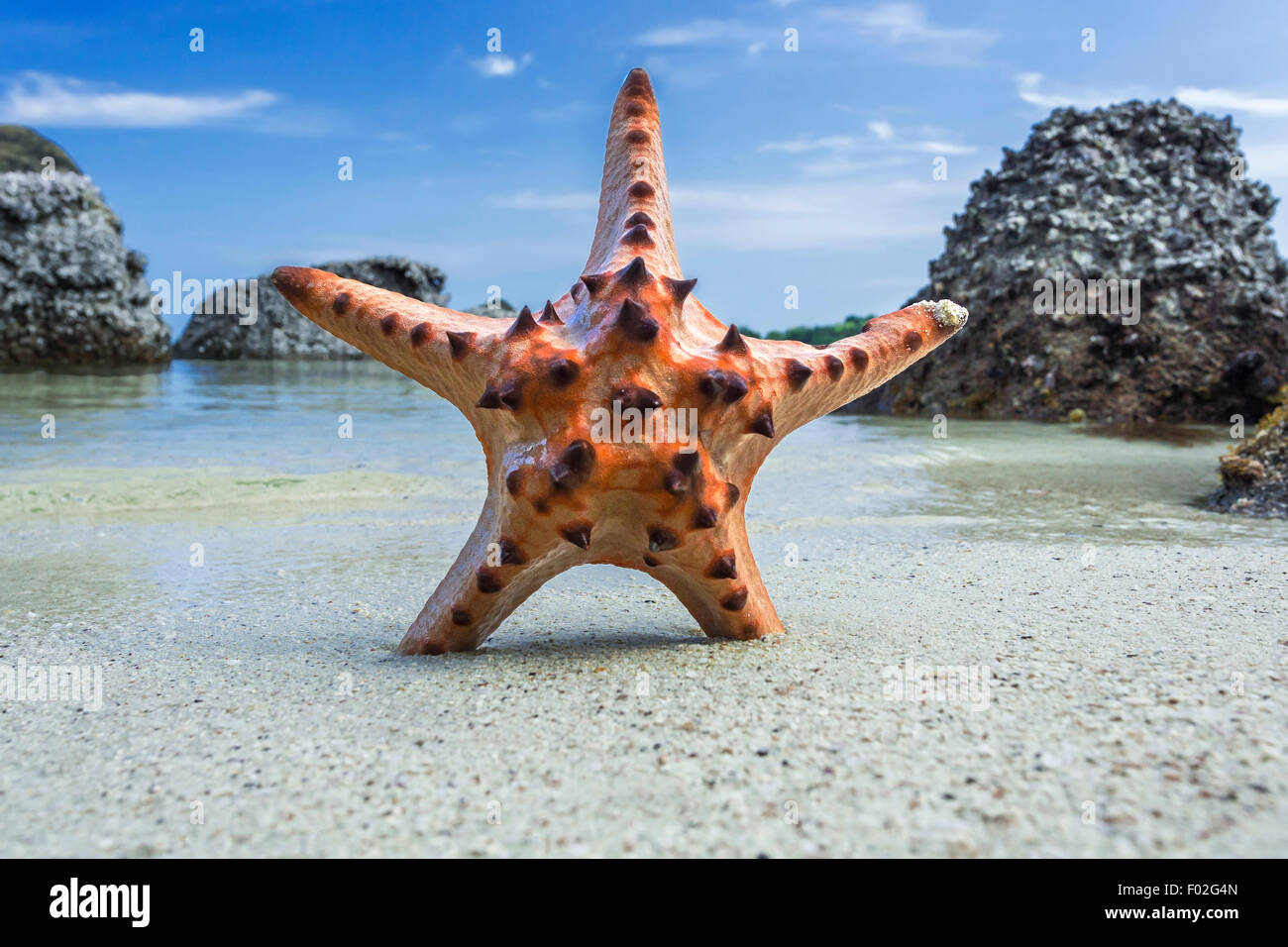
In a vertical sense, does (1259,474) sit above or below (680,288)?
below

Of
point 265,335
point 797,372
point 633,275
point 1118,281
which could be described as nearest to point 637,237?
point 633,275

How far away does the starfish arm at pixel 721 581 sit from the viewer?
7.79 ft

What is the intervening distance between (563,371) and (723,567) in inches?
26.3

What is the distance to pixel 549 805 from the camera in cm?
157

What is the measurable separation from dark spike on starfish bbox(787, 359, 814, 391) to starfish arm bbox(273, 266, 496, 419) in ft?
2.52

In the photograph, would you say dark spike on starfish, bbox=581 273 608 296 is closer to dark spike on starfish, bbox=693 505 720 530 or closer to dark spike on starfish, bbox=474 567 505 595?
dark spike on starfish, bbox=693 505 720 530

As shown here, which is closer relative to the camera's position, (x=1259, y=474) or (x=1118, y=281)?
(x=1259, y=474)

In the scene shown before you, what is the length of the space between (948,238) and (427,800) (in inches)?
501

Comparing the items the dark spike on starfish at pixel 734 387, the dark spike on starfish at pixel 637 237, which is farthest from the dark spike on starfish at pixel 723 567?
the dark spike on starfish at pixel 637 237

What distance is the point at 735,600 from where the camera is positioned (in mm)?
2500

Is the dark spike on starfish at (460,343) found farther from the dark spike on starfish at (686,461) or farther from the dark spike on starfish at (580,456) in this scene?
the dark spike on starfish at (686,461)

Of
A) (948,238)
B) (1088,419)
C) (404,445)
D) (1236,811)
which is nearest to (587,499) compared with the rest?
(1236,811)

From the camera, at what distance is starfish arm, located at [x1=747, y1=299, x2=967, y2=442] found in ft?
8.13

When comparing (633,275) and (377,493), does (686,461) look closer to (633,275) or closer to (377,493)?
(633,275)
